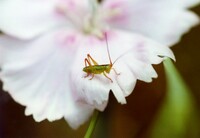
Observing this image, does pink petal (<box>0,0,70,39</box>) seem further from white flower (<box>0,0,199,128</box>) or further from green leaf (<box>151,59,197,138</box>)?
green leaf (<box>151,59,197,138</box>)

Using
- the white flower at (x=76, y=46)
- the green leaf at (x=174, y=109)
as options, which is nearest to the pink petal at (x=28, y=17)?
the white flower at (x=76, y=46)

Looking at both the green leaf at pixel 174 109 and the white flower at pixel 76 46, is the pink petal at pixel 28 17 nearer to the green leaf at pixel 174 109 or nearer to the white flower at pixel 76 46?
the white flower at pixel 76 46

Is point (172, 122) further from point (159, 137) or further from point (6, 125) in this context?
point (6, 125)

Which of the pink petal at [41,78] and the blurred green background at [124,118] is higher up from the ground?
the pink petal at [41,78]

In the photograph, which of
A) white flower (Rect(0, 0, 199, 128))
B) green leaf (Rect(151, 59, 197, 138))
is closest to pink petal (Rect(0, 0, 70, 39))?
white flower (Rect(0, 0, 199, 128))

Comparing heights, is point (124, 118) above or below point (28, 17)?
below

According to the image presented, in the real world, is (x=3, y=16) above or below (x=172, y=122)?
above

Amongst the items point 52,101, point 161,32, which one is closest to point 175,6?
point 161,32
